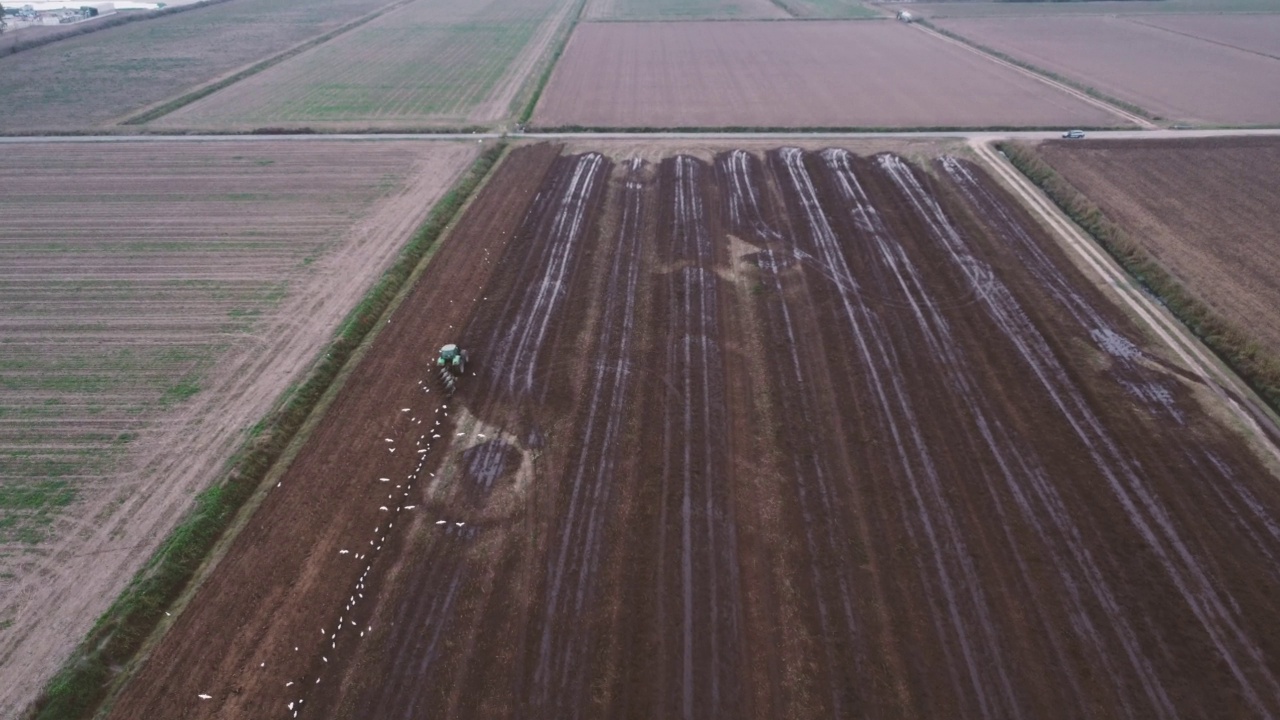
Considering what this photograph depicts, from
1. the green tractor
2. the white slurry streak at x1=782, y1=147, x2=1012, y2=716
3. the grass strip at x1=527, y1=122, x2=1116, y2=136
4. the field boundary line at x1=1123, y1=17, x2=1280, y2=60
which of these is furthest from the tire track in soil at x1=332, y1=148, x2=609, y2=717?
the field boundary line at x1=1123, y1=17, x2=1280, y2=60

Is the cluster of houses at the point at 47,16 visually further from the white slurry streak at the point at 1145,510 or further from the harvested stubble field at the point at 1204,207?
the harvested stubble field at the point at 1204,207

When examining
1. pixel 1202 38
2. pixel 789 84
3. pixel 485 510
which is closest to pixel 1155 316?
pixel 485 510

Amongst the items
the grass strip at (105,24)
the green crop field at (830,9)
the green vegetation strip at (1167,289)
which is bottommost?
the green vegetation strip at (1167,289)

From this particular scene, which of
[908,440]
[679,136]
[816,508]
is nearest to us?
[816,508]

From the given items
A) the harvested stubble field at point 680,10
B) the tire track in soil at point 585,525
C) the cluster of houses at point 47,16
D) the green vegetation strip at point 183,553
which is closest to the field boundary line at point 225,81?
the harvested stubble field at point 680,10

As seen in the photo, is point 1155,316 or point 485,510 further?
point 1155,316

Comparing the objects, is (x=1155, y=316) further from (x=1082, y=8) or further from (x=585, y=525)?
(x=1082, y=8)

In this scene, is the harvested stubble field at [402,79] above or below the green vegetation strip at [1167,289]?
above
